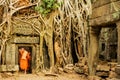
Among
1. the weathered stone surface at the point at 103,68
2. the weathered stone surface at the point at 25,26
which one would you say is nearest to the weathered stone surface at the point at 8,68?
the weathered stone surface at the point at 25,26

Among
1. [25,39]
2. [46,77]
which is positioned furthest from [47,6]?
[46,77]

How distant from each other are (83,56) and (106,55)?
5.77 feet

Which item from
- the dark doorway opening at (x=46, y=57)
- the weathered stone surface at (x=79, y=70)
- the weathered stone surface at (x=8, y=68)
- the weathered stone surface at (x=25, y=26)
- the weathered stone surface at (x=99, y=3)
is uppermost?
the weathered stone surface at (x=99, y=3)

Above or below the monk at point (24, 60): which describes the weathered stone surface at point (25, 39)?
above

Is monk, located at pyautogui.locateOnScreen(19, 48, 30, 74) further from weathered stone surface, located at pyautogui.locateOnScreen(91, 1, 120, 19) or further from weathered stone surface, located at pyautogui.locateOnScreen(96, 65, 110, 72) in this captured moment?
weathered stone surface, located at pyautogui.locateOnScreen(91, 1, 120, 19)

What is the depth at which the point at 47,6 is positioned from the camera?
13047 millimetres

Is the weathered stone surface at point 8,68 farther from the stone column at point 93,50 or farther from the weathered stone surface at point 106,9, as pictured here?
the weathered stone surface at point 106,9

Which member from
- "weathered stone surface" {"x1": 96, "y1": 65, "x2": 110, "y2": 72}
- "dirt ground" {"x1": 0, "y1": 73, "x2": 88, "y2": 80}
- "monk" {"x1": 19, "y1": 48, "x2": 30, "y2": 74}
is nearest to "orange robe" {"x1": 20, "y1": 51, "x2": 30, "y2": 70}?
"monk" {"x1": 19, "y1": 48, "x2": 30, "y2": 74}

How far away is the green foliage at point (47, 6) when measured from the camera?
1298cm

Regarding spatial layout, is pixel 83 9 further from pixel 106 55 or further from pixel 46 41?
pixel 106 55

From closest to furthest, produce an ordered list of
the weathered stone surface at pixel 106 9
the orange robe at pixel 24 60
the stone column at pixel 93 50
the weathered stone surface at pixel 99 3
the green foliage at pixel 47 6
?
the weathered stone surface at pixel 106 9 < the weathered stone surface at pixel 99 3 < the stone column at pixel 93 50 < the green foliage at pixel 47 6 < the orange robe at pixel 24 60

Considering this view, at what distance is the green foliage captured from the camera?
42.6ft

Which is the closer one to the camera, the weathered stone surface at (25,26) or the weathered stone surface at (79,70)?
the weathered stone surface at (79,70)

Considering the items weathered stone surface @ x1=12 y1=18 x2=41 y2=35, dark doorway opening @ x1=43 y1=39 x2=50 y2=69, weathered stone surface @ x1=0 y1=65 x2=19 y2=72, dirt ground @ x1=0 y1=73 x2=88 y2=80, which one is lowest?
dirt ground @ x1=0 y1=73 x2=88 y2=80
